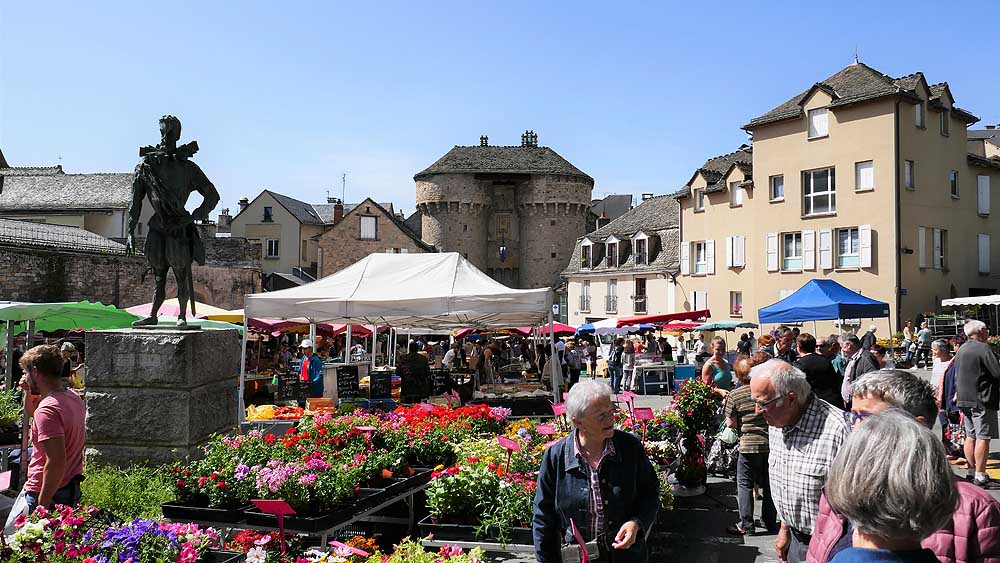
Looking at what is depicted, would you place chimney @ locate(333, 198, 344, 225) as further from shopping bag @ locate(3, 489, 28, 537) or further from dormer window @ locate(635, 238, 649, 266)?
shopping bag @ locate(3, 489, 28, 537)

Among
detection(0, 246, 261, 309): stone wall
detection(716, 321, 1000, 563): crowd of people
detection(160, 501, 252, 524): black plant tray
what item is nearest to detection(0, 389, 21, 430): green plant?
detection(160, 501, 252, 524): black plant tray

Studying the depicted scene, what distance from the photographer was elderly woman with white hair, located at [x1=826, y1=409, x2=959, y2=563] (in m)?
1.96

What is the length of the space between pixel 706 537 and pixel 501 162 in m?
60.7

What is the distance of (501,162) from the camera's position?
6700cm

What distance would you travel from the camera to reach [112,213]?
1810 inches

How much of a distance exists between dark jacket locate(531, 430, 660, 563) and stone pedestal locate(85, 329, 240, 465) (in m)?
4.07

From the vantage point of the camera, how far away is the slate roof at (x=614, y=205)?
7881 centimetres

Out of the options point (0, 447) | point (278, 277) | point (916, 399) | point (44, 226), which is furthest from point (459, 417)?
point (278, 277)

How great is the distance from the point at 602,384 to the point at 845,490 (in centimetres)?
198

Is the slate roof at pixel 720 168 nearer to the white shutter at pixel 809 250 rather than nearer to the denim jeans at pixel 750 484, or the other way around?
the white shutter at pixel 809 250

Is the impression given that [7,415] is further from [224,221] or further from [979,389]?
[224,221]

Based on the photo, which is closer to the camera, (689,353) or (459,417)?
(459,417)

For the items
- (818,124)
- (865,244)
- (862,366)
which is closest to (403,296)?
(862,366)

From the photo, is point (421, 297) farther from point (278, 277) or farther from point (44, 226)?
A: point (278, 277)
